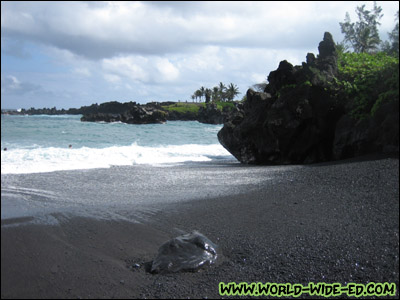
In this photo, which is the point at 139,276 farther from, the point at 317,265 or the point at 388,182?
the point at 388,182

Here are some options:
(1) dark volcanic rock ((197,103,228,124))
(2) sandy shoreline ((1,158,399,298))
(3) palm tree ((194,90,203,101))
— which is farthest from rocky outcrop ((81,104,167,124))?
(2) sandy shoreline ((1,158,399,298))

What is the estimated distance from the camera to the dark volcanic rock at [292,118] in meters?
13.5

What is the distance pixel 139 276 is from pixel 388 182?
15.3ft

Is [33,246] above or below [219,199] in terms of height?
above

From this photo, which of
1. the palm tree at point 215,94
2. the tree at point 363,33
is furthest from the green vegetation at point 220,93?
the tree at point 363,33

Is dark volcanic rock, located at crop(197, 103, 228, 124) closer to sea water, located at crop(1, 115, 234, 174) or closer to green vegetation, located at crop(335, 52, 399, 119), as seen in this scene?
sea water, located at crop(1, 115, 234, 174)

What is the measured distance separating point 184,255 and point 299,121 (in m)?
11.0

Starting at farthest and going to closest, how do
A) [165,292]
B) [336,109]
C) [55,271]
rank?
[336,109] → [165,292] → [55,271]

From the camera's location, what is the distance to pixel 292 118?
1375cm

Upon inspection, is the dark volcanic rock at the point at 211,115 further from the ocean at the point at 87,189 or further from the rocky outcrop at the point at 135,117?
the ocean at the point at 87,189

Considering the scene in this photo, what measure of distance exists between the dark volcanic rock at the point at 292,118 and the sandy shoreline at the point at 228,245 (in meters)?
6.97

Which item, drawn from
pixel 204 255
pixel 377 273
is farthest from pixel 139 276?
pixel 377 273

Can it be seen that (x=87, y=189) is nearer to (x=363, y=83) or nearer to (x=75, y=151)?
(x=75, y=151)

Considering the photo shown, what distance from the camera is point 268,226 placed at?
5.10 metres
